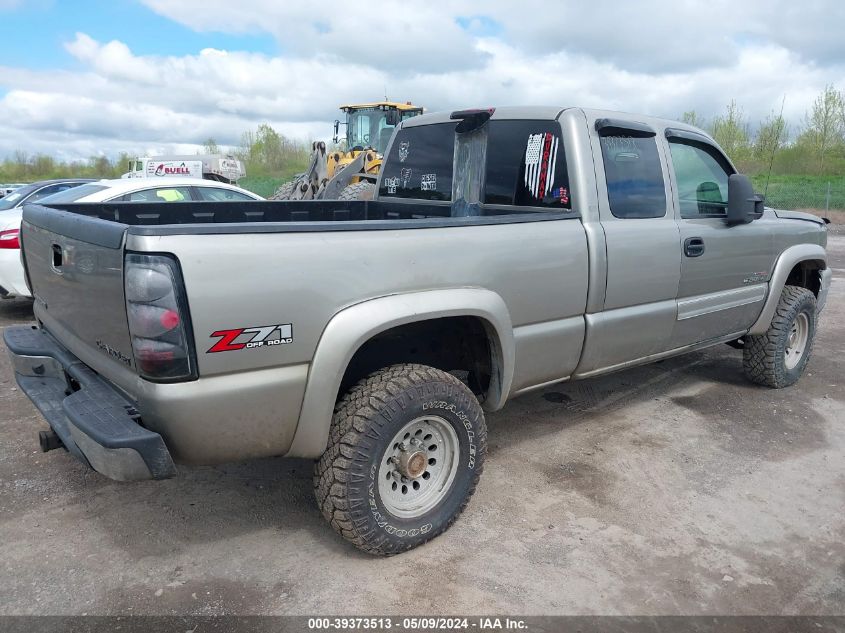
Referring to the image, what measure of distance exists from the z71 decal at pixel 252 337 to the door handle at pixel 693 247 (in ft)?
8.76

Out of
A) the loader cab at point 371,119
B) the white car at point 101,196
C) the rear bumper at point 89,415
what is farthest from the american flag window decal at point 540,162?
the loader cab at point 371,119

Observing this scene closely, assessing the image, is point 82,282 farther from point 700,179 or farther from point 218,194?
point 218,194

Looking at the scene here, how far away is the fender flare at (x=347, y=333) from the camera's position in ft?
8.34

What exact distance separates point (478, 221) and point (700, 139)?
2.28 m

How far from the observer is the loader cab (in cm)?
1770

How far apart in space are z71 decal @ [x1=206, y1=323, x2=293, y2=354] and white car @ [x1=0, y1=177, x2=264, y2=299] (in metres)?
4.44

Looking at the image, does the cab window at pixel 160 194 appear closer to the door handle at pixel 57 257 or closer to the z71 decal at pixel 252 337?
the door handle at pixel 57 257

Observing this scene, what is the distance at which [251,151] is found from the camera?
6034cm

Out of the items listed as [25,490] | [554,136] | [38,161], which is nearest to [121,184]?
[25,490]

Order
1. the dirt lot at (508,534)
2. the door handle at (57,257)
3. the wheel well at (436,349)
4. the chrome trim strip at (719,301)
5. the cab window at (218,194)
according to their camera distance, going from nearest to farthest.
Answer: the dirt lot at (508,534)
the door handle at (57,257)
the wheel well at (436,349)
the chrome trim strip at (719,301)
the cab window at (218,194)

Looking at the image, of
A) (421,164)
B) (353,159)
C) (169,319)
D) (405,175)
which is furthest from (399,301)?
(353,159)

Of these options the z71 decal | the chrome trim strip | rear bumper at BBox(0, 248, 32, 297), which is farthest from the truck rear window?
rear bumper at BBox(0, 248, 32, 297)

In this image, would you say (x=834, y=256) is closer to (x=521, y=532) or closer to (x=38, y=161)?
(x=521, y=532)

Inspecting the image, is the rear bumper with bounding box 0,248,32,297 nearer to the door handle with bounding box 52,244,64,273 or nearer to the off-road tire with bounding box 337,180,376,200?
the door handle with bounding box 52,244,64,273
